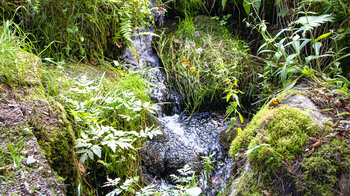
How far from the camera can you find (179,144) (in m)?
2.94

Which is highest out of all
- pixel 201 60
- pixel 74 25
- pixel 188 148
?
pixel 74 25

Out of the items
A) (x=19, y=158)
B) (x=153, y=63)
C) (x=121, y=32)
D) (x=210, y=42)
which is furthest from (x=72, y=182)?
(x=210, y=42)

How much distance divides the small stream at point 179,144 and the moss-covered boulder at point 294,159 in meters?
0.55

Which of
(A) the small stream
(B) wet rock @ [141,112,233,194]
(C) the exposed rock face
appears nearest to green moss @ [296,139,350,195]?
(A) the small stream

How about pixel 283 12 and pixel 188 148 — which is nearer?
pixel 188 148

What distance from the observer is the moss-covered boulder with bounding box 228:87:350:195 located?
1557 millimetres

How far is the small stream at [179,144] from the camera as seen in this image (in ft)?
8.48

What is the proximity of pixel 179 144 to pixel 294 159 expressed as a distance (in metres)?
1.48

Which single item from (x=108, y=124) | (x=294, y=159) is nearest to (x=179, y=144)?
(x=108, y=124)

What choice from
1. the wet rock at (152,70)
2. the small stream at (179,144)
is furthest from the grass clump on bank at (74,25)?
the small stream at (179,144)

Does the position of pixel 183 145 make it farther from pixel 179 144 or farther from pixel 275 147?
pixel 275 147

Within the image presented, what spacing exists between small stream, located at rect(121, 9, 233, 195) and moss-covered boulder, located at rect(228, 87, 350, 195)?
552mm

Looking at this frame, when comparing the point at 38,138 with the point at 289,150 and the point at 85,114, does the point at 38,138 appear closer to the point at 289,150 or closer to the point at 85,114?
the point at 85,114

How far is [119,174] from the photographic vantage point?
2.14 metres
